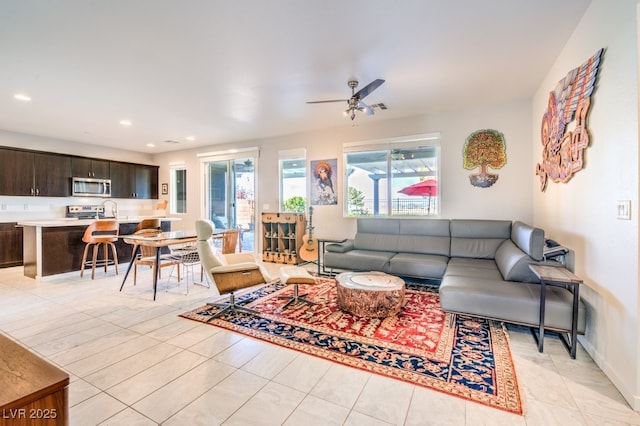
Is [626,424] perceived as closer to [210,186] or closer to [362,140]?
[362,140]

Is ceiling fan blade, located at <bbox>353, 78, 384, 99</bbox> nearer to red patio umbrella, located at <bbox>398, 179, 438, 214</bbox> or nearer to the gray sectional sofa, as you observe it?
the gray sectional sofa

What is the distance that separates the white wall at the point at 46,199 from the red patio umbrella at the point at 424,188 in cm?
720

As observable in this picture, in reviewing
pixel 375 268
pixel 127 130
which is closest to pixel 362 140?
pixel 375 268

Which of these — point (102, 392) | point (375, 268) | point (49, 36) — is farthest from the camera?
point (375, 268)

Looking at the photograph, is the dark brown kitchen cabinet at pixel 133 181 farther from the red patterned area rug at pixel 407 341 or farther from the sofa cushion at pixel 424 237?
the sofa cushion at pixel 424 237

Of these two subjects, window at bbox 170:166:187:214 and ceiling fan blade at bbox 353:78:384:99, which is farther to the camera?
window at bbox 170:166:187:214

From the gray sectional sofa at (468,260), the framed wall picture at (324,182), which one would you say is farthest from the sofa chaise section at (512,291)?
the framed wall picture at (324,182)

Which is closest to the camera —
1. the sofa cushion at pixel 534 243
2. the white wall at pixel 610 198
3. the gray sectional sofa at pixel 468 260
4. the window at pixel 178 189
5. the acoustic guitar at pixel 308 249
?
the white wall at pixel 610 198

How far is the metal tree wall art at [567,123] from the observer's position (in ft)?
7.76

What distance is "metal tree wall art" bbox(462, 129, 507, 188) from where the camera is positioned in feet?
14.5

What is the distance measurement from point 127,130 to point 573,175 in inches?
278

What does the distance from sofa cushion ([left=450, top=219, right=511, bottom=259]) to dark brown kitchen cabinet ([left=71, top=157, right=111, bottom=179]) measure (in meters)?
7.75

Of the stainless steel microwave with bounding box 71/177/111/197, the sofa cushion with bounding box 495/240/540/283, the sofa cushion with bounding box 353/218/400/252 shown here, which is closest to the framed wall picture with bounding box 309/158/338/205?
the sofa cushion with bounding box 353/218/400/252

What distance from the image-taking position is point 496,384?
1952mm
